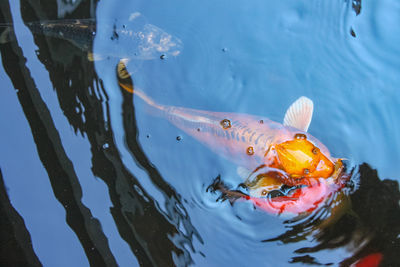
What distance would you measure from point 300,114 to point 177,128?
792mm

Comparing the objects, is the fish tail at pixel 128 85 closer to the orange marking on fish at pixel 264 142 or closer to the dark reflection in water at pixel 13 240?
the orange marking on fish at pixel 264 142

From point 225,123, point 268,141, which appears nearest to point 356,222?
point 268,141

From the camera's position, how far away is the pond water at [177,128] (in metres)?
2.22

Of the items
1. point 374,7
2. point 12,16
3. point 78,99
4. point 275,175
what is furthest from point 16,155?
point 374,7

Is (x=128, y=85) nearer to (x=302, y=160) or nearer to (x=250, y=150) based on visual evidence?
(x=250, y=150)

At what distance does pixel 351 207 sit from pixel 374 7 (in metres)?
1.40

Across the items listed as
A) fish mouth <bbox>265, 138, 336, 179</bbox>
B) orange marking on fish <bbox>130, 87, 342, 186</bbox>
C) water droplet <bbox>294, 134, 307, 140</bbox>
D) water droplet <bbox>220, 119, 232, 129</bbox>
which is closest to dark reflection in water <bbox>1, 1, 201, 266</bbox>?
orange marking on fish <bbox>130, 87, 342, 186</bbox>

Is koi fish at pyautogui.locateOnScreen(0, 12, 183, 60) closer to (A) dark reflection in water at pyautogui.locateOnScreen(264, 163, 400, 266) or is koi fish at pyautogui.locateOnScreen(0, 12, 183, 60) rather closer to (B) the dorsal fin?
(B) the dorsal fin

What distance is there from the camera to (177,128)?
8.05ft

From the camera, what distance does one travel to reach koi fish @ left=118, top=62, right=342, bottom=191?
2.14 metres

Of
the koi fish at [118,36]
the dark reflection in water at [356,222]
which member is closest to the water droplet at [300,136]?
the dark reflection in water at [356,222]

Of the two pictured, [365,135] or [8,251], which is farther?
[365,135]

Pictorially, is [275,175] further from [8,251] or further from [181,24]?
[8,251]

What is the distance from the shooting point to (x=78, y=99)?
8.18 feet
